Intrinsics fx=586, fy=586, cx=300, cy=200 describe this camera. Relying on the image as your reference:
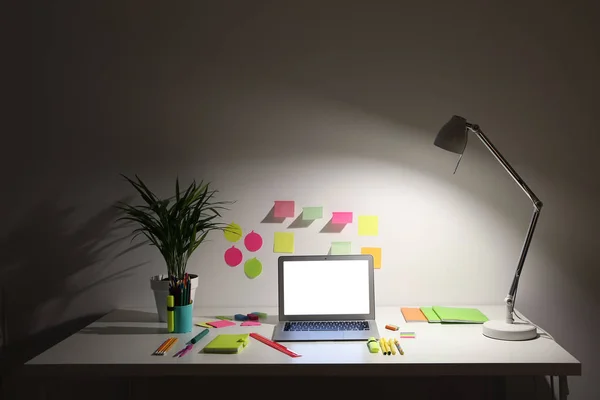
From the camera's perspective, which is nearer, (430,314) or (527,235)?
(527,235)

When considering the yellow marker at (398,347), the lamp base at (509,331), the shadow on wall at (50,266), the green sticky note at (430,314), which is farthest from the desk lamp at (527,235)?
the shadow on wall at (50,266)

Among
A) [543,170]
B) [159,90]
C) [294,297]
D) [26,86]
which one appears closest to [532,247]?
[543,170]

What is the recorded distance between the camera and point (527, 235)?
6.01ft

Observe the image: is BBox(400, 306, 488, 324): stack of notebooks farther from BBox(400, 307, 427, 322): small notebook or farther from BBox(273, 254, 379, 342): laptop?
BBox(273, 254, 379, 342): laptop

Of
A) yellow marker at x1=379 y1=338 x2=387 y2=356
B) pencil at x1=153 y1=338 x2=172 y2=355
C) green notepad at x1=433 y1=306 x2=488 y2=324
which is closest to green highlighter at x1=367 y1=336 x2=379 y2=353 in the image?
yellow marker at x1=379 y1=338 x2=387 y2=356

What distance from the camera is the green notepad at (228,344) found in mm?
1647

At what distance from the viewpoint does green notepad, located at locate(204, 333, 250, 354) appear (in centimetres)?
165

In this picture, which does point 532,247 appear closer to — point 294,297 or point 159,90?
point 294,297

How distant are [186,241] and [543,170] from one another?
Answer: 52.6 inches

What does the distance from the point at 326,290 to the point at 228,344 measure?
44cm

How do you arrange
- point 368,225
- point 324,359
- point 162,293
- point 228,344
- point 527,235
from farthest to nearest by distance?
point 368,225 < point 162,293 < point 527,235 < point 228,344 < point 324,359

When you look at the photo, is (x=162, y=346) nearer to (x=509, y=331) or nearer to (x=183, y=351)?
(x=183, y=351)

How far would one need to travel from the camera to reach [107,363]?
1.57 metres

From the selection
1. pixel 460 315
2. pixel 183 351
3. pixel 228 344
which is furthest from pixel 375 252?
pixel 183 351
